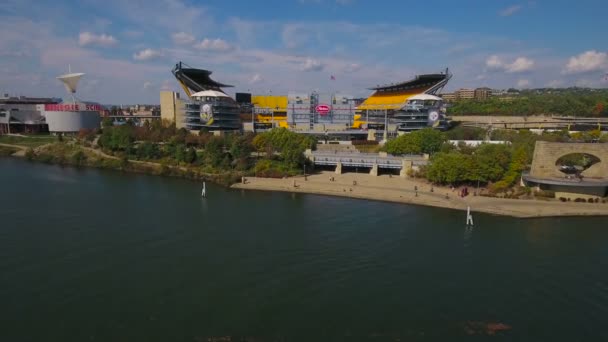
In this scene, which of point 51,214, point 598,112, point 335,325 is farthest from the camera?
point 598,112

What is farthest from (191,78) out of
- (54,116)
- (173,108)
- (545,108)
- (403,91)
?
(545,108)

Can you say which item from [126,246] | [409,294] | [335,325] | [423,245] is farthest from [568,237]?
[126,246]

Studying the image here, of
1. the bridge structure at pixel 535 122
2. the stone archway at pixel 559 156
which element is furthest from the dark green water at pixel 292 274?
the bridge structure at pixel 535 122

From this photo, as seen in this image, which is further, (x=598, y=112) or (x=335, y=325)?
(x=598, y=112)

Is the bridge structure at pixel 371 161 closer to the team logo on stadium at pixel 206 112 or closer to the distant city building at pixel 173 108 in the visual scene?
the team logo on stadium at pixel 206 112

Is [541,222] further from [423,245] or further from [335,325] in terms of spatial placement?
[335,325]

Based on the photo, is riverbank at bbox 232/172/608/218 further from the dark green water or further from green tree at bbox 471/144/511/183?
green tree at bbox 471/144/511/183
